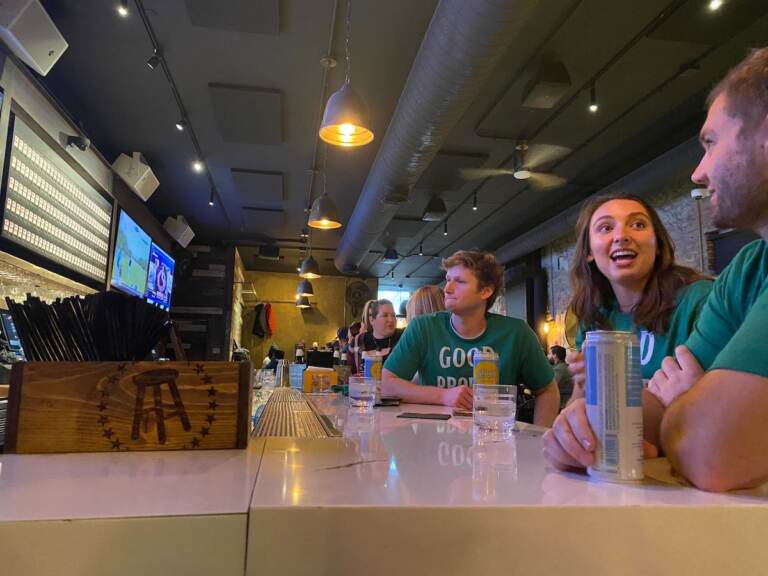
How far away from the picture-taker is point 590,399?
25.9 inches

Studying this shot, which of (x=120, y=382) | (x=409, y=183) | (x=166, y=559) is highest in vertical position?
(x=409, y=183)

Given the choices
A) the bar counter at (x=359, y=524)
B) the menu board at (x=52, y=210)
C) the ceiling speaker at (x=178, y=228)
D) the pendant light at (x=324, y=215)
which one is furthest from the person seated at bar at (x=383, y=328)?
the ceiling speaker at (x=178, y=228)

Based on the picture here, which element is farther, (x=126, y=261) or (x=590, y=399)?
(x=126, y=261)

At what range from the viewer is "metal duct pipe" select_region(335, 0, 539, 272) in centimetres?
250

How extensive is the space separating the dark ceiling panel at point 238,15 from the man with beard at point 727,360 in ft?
8.83

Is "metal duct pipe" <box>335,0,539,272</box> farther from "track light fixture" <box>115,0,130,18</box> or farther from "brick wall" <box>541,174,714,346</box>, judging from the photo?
"brick wall" <box>541,174,714,346</box>

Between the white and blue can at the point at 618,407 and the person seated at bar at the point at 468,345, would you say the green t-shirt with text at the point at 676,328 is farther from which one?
the white and blue can at the point at 618,407

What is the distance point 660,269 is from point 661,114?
11.1 feet

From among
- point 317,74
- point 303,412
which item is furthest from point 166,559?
point 317,74

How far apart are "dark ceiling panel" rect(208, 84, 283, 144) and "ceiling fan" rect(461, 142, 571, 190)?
6.63 ft

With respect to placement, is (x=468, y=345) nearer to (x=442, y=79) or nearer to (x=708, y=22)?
(x=442, y=79)

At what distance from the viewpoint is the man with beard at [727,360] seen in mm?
595

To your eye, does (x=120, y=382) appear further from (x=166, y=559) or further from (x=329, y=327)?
(x=329, y=327)

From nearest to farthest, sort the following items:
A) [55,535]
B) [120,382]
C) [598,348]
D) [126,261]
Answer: [55,535]
[598,348]
[120,382]
[126,261]
